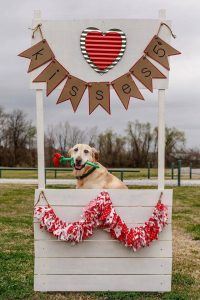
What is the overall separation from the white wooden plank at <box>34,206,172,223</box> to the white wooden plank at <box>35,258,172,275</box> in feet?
1.26

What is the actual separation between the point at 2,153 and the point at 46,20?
1228 inches

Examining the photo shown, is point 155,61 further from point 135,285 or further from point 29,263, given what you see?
point 29,263

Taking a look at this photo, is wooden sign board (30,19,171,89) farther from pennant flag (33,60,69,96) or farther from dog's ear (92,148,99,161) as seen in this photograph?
dog's ear (92,148,99,161)

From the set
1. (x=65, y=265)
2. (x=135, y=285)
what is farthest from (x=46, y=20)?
(x=135, y=285)

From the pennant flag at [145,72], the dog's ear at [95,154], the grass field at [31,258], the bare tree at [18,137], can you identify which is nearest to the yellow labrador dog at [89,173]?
the dog's ear at [95,154]

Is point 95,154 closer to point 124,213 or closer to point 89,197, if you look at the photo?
point 89,197

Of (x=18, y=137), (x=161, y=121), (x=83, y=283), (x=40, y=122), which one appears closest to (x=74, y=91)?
(x=40, y=122)

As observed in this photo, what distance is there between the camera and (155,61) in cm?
423

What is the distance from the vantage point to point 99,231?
14.0ft

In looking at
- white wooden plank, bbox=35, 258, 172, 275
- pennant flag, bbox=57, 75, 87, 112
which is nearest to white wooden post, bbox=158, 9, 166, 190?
pennant flag, bbox=57, 75, 87, 112

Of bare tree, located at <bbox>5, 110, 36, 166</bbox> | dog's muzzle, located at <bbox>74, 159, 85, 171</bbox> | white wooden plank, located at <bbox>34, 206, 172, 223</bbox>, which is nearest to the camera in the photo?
white wooden plank, located at <bbox>34, 206, 172, 223</bbox>

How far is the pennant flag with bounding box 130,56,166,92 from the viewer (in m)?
4.22

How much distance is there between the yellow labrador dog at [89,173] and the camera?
4586 millimetres

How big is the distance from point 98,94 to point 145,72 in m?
0.47
